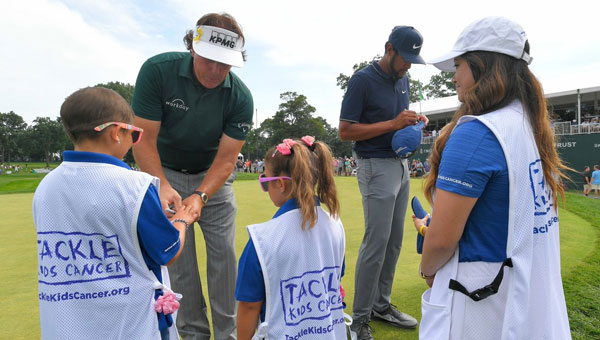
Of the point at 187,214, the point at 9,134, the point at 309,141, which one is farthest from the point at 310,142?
the point at 9,134

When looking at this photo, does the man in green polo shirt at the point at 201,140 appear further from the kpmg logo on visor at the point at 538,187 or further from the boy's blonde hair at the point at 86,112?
the kpmg logo on visor at the point at 538,187

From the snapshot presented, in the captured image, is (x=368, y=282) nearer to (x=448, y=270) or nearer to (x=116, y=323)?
(x=448, y=270)

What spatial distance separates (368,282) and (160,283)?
1.86 metres

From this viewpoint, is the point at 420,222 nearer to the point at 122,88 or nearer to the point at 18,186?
the point at 18,186

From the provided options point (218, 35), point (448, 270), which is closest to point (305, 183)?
point (448, 270)

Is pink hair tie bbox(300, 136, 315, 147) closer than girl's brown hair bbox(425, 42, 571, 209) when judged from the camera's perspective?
No

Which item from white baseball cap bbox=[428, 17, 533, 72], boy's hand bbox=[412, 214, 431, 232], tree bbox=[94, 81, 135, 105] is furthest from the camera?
tree bbox=[94, 81, 135, 105]

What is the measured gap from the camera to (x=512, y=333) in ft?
4.89

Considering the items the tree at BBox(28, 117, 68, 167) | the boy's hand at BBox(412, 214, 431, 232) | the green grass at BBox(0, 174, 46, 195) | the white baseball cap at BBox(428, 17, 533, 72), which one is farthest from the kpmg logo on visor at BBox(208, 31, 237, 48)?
the tree at BBox(28, 117, 68, 167)

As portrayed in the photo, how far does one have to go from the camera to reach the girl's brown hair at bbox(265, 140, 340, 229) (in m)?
2.08

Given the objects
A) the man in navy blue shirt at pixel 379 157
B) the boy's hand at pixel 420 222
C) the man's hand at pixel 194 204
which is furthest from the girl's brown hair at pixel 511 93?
the man's hand at pixel 194 204

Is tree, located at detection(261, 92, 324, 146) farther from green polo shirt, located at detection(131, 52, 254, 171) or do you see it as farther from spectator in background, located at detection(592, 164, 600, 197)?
green polo shirt, located at detection(131, 52, 254, 171)

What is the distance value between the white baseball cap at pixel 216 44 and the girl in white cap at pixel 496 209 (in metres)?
1.63

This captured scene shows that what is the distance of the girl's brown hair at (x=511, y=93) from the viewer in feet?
5.25
